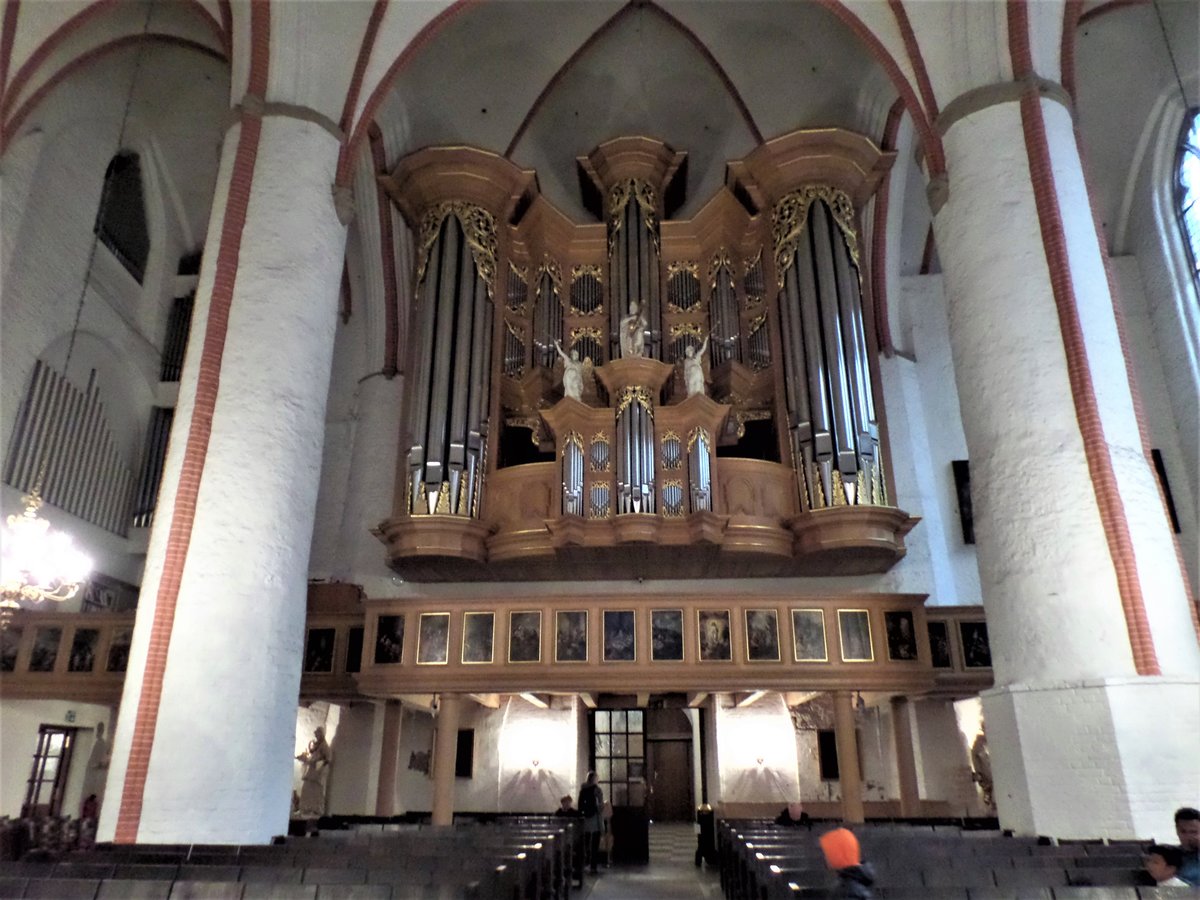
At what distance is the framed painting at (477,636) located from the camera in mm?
9547

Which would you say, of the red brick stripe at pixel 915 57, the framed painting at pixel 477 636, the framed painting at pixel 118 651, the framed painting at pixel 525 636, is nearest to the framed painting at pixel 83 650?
the framed painting at pixel 118 651

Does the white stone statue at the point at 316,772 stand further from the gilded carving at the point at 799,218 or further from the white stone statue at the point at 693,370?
the gilded carving at the point at 799,218

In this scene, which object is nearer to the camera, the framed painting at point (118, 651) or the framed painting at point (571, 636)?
the framed painting at point (571, 636)

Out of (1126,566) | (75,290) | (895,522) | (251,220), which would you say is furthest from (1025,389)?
(75,290)

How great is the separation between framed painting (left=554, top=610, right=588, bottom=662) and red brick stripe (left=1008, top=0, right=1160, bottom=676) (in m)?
5.39

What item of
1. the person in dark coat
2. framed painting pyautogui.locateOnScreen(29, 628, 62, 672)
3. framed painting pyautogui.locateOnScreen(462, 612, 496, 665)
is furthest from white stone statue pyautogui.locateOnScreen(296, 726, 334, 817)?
the person in dark coat

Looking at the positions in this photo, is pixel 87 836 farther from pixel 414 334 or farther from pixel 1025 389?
pixel 1025 389

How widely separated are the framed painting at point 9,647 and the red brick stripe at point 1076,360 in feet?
39.5

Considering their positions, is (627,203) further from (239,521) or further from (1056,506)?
(1056,506)

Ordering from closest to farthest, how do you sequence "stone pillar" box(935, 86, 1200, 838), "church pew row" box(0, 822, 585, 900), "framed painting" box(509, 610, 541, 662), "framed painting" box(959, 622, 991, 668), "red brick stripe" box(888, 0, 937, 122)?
1. "church pew row" box(0, 822, 585, 900)
2. "stone pillar" box(935, 86, 1200, 838)
3. "red brick stripe" box(888, 0, 937, 122)
4. "framed painting" box(509, 610, 541, 662)
5. "framed painting" box(959, 622, 991, 668)

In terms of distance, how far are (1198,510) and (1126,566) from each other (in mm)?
6045

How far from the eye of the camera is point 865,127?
13.4 m

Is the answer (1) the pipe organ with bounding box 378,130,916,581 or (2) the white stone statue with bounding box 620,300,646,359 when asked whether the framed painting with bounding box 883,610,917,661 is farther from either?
(2) the white stone statue with bounding box 620,300,646,359

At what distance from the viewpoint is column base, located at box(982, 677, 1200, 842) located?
6074 mm
